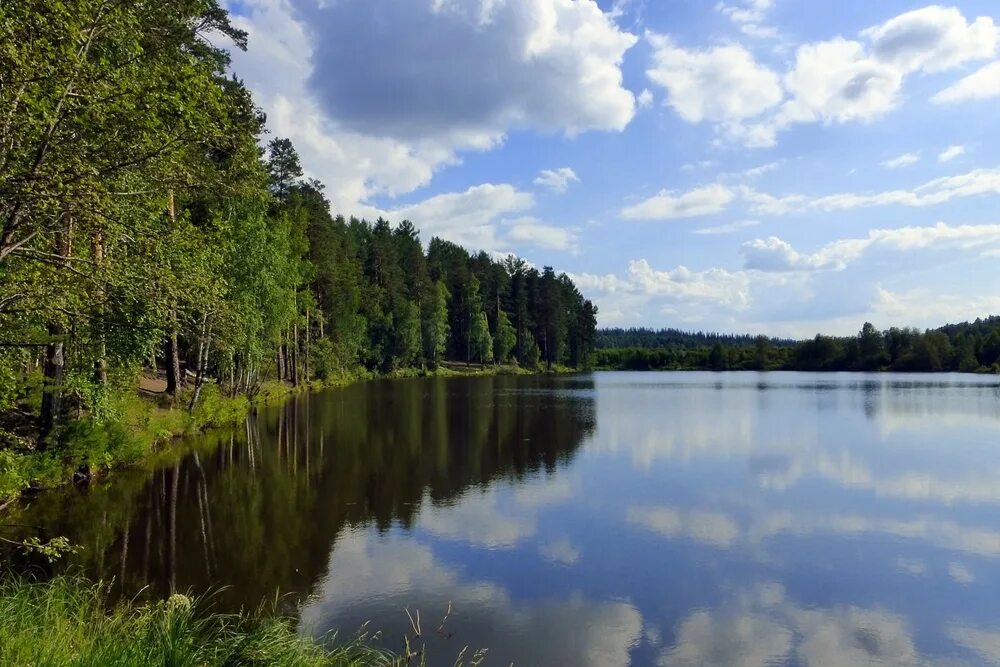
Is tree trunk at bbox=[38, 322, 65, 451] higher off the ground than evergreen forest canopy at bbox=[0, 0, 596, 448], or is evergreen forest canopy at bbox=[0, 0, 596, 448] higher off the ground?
evergreen forest canopy at bbox=[0, 0, 596, 448]

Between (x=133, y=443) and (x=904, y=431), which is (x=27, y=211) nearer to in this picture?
(x=133, y=443)

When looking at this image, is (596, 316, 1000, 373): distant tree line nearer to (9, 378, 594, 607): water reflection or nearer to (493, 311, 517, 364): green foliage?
(493, 311, 517, 364): green foliage

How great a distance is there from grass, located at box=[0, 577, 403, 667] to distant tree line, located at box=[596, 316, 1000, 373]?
133 metres

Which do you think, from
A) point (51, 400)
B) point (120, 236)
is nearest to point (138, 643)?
point (120, 236)

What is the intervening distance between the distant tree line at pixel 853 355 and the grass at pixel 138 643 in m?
133

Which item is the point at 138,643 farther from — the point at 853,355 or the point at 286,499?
the point at 853,355

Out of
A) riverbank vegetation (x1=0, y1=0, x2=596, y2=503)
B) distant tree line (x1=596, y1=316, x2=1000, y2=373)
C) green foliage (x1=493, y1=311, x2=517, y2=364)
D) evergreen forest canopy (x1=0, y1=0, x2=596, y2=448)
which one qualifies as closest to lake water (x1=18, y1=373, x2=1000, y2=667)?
riverbank vegetation (x1=0, y1=0, x2=596, y2=503)

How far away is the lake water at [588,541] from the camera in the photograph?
416 inches

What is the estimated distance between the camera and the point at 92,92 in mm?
7352

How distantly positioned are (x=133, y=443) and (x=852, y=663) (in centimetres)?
2011

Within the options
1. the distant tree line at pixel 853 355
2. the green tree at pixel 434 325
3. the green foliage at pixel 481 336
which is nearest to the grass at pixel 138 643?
the green tree at pixel 434 325

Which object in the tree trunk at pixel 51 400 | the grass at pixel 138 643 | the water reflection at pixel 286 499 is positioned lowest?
the water reflection at pixel 286 499

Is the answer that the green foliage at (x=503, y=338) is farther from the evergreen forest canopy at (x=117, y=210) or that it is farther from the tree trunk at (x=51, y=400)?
the tree trunk at (x=51, y=400)

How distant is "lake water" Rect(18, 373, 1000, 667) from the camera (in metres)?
10.6
